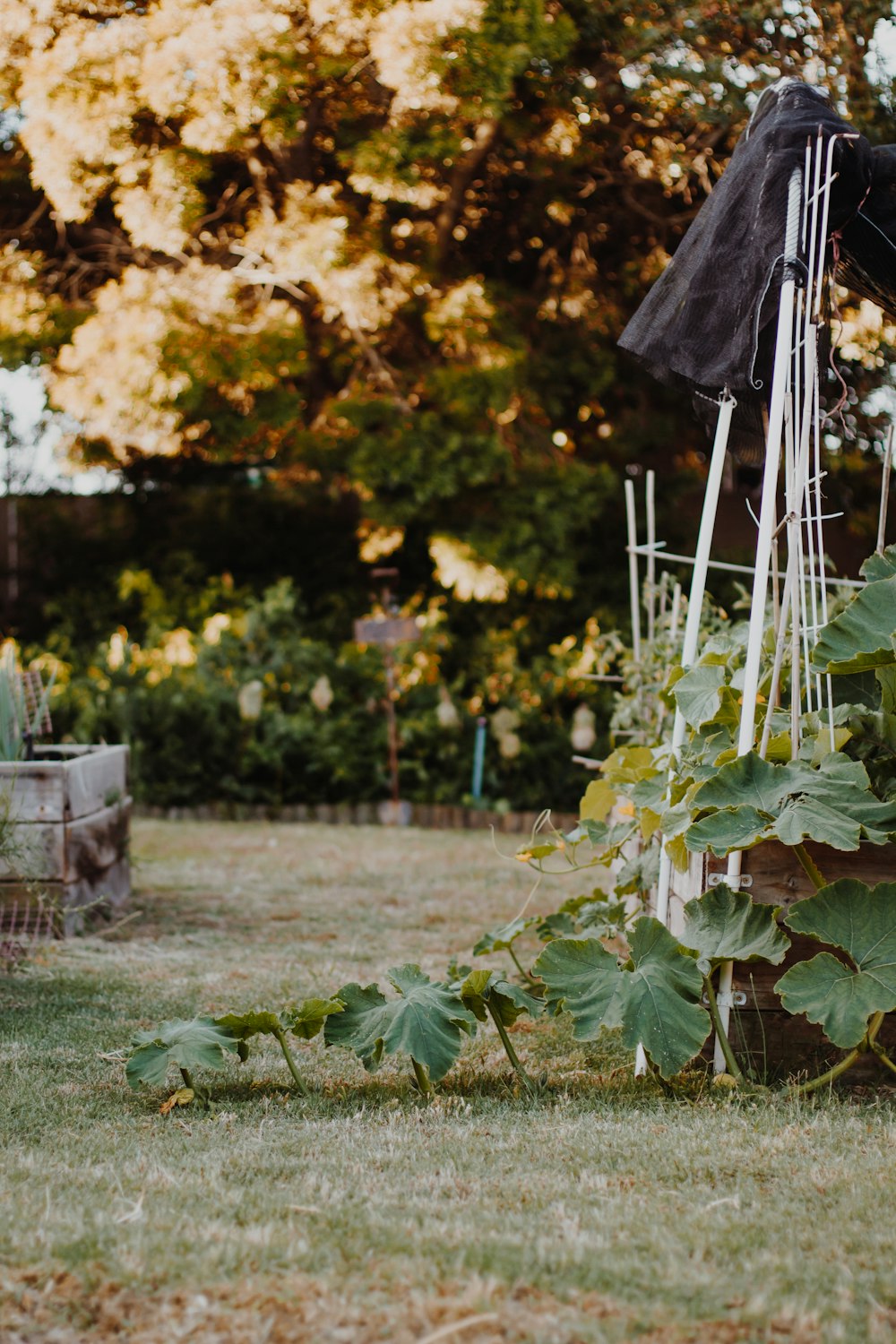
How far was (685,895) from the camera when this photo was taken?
2.89 metres

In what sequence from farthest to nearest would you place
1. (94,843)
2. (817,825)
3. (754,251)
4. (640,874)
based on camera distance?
(94,843)
(640,874)
(754,251)
(817,825)

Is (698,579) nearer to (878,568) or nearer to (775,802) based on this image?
(878,568)

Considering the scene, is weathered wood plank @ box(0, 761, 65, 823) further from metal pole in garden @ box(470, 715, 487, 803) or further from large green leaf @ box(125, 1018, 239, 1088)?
metal pole in garden @ box(470, 715, 487, 803)

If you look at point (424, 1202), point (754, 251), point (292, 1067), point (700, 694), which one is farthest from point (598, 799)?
point (424, 1202)

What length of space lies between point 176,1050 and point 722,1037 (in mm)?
1054

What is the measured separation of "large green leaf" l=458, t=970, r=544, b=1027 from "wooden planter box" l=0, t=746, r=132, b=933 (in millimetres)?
1722

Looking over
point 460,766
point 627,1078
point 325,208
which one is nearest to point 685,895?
point 627,1078

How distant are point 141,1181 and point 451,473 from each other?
6706mm

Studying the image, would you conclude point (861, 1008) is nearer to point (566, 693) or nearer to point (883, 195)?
point (883, 195)

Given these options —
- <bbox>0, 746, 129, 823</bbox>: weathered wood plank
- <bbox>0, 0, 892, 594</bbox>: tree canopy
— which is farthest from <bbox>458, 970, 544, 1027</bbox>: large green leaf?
<bbox>0, 0, 892, 594</bbox>: tree canopy

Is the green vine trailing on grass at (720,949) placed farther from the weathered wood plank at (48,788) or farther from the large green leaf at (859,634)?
the weathered wood plank at (48,788)

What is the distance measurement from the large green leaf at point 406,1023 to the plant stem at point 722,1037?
0.47m

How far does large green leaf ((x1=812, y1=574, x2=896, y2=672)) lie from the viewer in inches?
98.6

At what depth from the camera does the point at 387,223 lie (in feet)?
29.0
